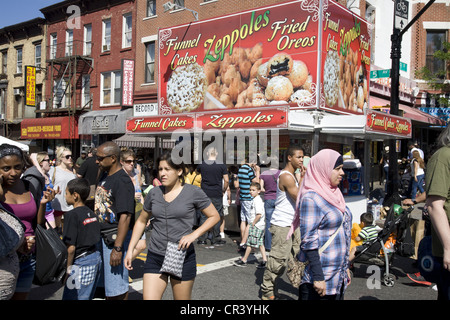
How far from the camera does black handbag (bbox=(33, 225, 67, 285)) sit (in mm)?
3377

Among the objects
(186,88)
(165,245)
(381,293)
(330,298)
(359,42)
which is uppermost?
(359,42)

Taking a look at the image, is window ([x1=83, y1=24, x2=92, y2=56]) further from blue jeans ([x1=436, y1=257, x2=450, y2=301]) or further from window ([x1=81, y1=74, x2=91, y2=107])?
blue jeans ([x1=436, y1=257, x2=450, y2=301])

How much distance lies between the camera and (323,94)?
1170 centimetres

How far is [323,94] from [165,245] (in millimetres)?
9275

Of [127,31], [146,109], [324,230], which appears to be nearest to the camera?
[324,230]

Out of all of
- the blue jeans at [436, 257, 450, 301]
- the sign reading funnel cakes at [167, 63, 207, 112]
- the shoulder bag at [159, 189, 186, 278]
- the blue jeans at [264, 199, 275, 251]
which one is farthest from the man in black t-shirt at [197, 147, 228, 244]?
the sign reading funnel cakes at [167, 63, 207, 112]

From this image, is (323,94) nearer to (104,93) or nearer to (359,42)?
(359,42)

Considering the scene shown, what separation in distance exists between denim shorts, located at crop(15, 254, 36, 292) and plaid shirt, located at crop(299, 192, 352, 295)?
228cm

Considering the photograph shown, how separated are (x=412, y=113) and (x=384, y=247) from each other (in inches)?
532

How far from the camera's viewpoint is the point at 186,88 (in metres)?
14.7

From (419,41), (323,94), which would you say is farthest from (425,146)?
(323,94)

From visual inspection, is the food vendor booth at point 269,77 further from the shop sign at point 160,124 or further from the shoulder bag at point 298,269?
the shoulder bag at point 298,269

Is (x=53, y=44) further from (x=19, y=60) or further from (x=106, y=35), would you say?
(x=106, y=35)

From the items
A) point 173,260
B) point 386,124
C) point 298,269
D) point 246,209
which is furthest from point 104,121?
point 298,269
